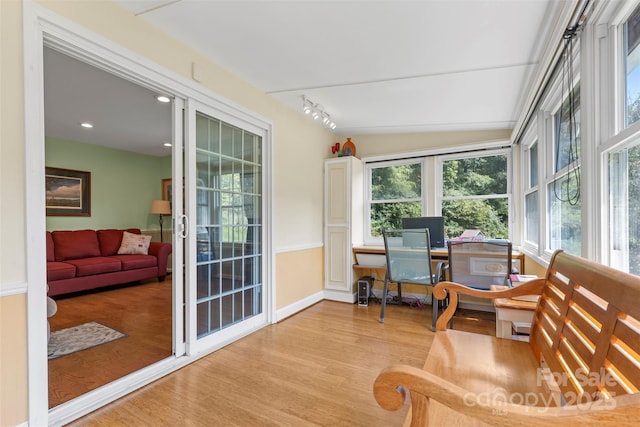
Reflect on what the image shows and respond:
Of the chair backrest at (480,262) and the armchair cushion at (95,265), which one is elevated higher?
the chair backrest at (480,262)

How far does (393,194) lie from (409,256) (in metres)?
1.36

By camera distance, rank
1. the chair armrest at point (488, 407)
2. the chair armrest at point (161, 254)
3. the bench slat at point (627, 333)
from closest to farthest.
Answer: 1. the chair armrest at point (488, 407)
2. the bench slat at point (627, 333)
3. the chair armrest at point (161, 254)

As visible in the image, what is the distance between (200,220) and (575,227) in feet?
8.62

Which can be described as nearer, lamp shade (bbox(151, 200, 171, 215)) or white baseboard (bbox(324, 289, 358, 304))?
white baseboard (bbox(324, 289, 358, 304))

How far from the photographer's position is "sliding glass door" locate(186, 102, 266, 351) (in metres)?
2.34

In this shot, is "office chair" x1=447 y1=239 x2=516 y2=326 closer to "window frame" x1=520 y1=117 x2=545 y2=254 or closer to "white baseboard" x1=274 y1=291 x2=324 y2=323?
"window frame" x1=520 y1=117 x2=545 y2=254

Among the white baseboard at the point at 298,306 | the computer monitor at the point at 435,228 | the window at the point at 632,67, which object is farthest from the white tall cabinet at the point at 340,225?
the window at the point at 632,67

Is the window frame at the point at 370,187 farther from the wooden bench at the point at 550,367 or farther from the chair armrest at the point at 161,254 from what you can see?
the chair armrest at the point at 161,254

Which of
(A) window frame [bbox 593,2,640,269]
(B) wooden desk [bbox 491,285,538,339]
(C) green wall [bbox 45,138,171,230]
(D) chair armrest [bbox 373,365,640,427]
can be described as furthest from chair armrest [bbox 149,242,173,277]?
(A) window frame [bbox 593,2,640,269]

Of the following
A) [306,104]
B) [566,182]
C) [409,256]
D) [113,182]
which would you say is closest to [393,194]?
[409,256]

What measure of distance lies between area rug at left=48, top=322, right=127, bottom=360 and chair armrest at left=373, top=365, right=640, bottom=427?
282 centimetres

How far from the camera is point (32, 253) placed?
1.44 metres

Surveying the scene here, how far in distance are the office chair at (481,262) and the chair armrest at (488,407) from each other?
226 centimetres

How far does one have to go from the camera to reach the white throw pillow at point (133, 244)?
494 centimetres
